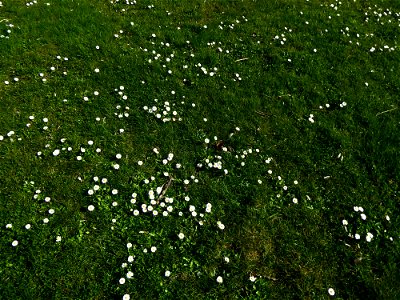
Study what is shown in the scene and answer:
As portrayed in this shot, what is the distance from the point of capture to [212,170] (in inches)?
280

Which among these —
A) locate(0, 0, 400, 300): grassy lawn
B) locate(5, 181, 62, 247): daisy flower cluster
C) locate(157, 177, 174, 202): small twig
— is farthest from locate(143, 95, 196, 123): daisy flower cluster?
locate(5, 181, 62, 247): daisy flower cluster

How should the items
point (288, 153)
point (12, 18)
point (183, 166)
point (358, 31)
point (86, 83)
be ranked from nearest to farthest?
point (183, 166)
point (288, 153)
point (86, 83)
point (12, 18)
point (358, 31)

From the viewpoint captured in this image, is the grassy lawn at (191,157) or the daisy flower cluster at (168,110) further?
the daisy flower cluster at (168,110)

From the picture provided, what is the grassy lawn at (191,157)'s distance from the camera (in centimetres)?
561

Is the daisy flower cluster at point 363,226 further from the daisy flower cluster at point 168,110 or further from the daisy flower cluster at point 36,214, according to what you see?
the daisy flower cluster at point 36,214

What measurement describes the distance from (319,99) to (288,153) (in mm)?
2177

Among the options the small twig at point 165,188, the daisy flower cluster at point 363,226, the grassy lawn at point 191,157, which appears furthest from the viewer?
the small twig at point 165,188

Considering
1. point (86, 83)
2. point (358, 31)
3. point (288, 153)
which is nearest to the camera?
point (288, 153)

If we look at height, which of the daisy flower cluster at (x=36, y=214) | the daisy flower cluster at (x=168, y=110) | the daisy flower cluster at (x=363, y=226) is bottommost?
the daisy flower cluster at (x=36, y=214)

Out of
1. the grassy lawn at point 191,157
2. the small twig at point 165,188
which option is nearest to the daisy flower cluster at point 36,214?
the grassy lawn at point 191,157

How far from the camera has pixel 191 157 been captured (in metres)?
7.29

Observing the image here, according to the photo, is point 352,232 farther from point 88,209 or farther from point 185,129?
point 88,209

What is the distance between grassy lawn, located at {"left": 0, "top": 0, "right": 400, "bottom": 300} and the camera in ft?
18.4

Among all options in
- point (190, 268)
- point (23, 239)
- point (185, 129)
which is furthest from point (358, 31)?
point (23, 239)
